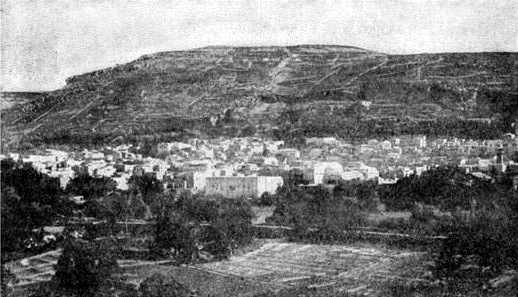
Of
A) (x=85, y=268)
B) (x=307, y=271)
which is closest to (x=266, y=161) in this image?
(x=307, y=271)

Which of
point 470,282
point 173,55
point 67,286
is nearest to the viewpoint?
point 470,282

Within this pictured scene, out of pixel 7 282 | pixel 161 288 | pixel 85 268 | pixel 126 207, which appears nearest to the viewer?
pixel 161 288

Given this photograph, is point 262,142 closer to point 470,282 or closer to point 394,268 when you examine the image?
point 394,268

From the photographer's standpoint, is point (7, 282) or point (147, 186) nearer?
point (7, 282)

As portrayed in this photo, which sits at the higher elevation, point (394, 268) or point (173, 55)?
point (173, 55)

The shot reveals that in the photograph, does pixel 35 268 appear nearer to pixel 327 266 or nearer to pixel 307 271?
pixel 307 271

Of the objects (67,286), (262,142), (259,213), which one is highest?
(262,142)

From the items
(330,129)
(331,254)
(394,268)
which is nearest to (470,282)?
(394,268)
